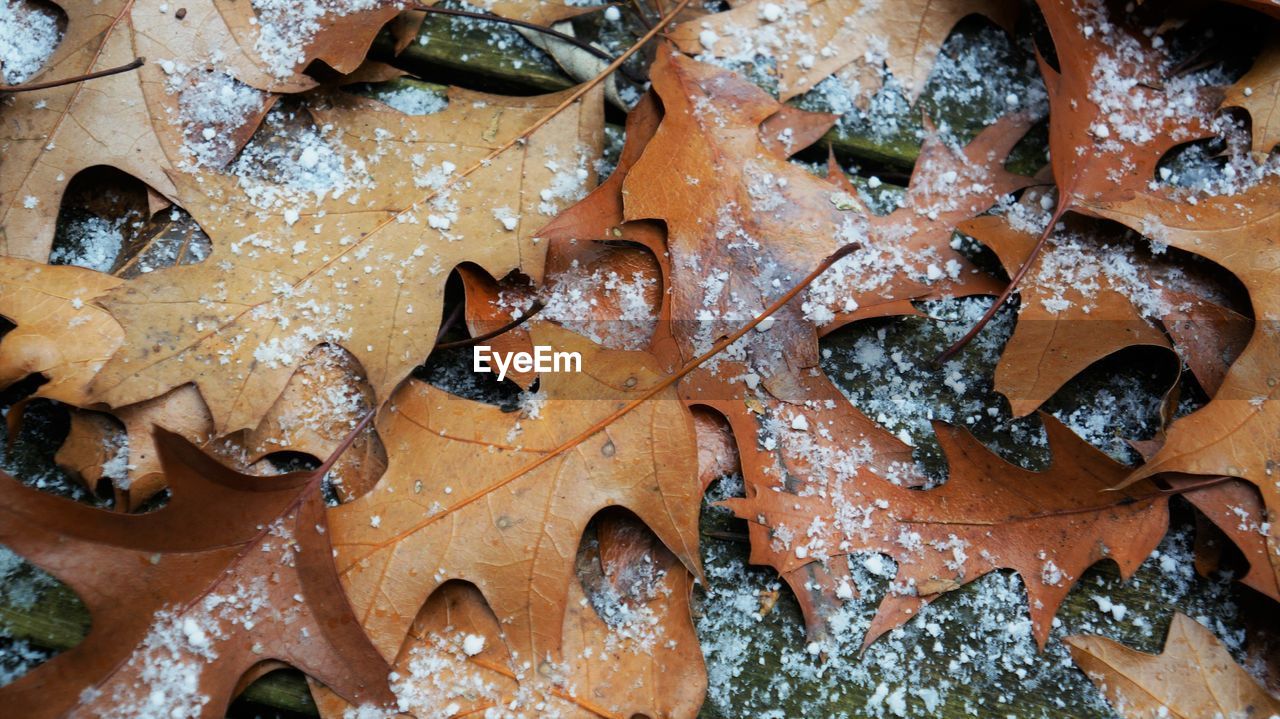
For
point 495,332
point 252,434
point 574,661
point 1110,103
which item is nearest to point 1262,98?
point 1110,103

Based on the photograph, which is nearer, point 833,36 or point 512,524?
point 512,524

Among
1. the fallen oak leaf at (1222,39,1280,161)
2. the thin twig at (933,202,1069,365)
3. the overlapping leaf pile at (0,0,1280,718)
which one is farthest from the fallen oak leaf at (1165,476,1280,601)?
the fallen oak leaf at (1222,39,1280,161)

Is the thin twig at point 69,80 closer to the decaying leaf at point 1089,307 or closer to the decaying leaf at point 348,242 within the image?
the decaying leaf at point 348,242

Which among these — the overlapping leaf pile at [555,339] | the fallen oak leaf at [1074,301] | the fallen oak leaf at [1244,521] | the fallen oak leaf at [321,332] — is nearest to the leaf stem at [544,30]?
the overlapping leaf pile at [555,339]

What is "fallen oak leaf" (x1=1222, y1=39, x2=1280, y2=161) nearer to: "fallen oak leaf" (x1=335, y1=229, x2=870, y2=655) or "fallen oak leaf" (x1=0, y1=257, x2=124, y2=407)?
"fallen oak leaf" (x1=335, y1=229, x2=870, y2=655)

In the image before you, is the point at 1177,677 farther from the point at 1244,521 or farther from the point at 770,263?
the point at 770,263
